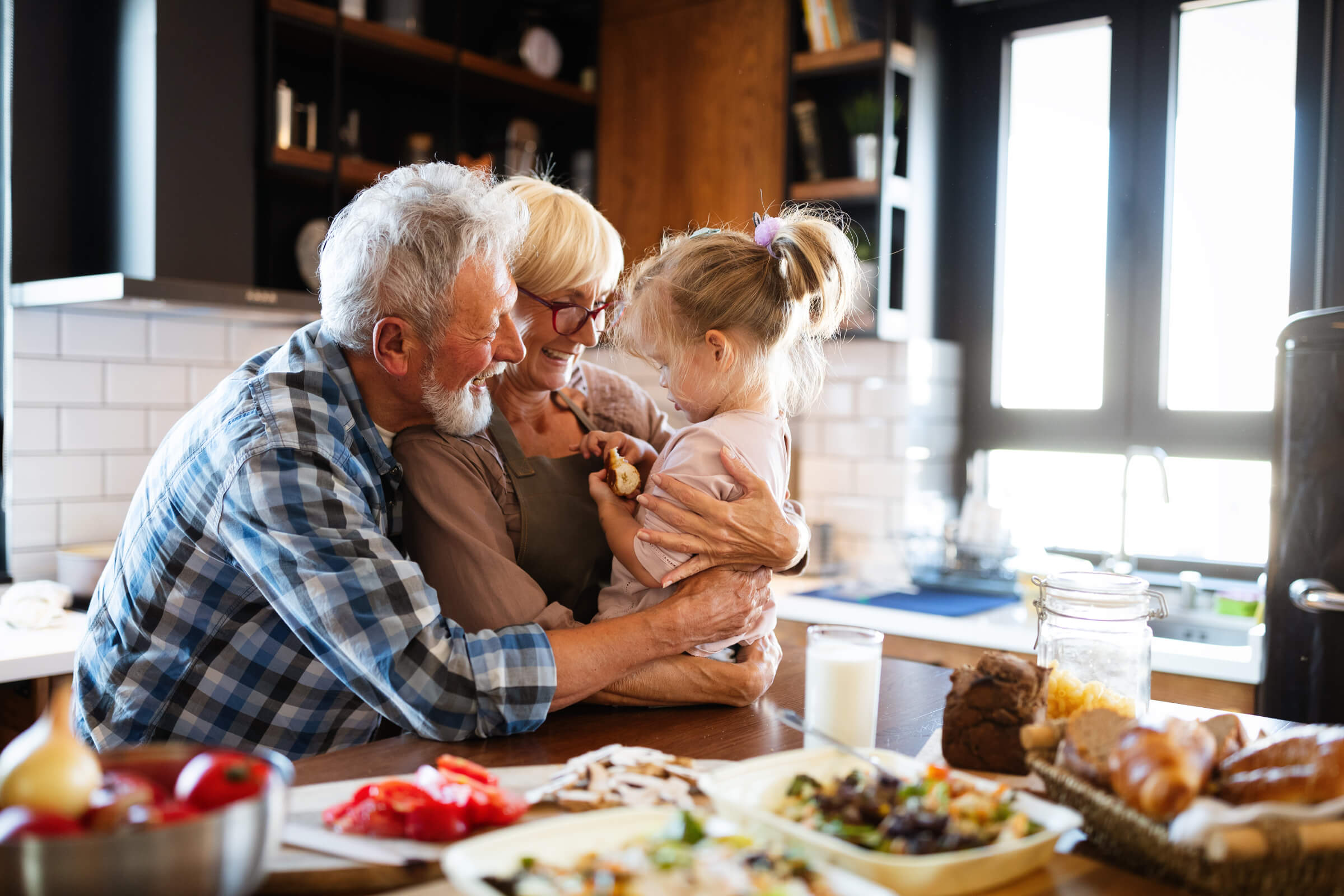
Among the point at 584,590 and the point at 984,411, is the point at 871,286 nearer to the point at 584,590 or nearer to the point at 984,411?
the point at 984,411

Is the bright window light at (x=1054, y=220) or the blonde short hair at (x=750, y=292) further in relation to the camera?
the bright window light at (x=1054, y=220)

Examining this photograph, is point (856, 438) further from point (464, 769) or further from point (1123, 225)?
point (464, 769)

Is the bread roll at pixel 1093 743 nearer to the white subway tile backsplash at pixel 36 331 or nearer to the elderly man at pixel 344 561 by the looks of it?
the elderly man at pixel 344 561

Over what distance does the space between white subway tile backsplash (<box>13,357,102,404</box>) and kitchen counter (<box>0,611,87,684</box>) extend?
66 cm

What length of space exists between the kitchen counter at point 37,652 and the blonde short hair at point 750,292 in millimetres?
1290

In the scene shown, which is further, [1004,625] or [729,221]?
[729,221]

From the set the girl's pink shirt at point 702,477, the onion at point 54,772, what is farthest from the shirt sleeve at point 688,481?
the onion at point 54,772

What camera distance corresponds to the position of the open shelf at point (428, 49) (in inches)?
118

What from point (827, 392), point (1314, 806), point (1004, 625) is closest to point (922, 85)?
point (827, 392)

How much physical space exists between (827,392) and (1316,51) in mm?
1721

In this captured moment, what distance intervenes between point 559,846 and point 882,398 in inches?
112

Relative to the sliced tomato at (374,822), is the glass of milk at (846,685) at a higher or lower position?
higher

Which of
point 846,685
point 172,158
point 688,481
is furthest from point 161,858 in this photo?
point 172,158

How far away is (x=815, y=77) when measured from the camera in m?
3.57
